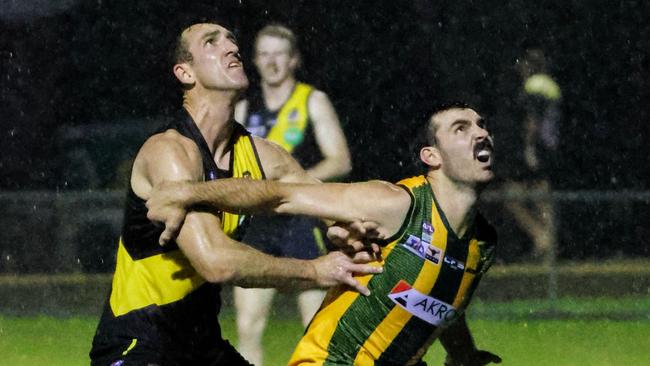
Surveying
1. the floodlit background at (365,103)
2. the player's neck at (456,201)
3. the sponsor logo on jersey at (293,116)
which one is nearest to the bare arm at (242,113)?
the sponsor logo on jersey at (293,116)

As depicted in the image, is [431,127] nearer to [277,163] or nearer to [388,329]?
[277,163]

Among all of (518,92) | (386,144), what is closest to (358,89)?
(386,144)

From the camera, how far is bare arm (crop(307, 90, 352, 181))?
26.5 ft

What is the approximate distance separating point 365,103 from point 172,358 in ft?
30.1

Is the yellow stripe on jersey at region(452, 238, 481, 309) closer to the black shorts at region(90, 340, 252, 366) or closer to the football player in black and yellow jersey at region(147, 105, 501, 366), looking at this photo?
the football player in black and yellow jersey at region(147, 105, 501, 366)

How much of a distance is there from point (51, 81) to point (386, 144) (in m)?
3.18

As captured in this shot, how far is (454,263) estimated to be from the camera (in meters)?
5.42

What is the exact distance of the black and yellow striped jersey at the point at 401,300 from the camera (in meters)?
5.36

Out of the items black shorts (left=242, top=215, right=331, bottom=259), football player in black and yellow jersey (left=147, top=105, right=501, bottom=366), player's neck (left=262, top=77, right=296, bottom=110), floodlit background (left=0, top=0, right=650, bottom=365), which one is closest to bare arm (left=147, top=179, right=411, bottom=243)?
football player in black and yellow jersey (left=147, top=105, right=501, bottom=366)

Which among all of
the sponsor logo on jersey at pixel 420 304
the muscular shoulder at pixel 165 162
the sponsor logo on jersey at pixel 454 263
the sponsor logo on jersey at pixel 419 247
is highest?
the muscular shoulder at pixel 165 162

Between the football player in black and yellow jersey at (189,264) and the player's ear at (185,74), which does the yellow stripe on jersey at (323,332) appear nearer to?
the football player in black and yellow jersey at (189,264)

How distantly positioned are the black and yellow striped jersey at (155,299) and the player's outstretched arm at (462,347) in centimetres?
91

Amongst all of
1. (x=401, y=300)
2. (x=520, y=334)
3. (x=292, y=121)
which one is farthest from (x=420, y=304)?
(x=520, y=334)

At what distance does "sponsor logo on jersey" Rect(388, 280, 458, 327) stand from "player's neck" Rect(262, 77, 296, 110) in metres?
2.98
